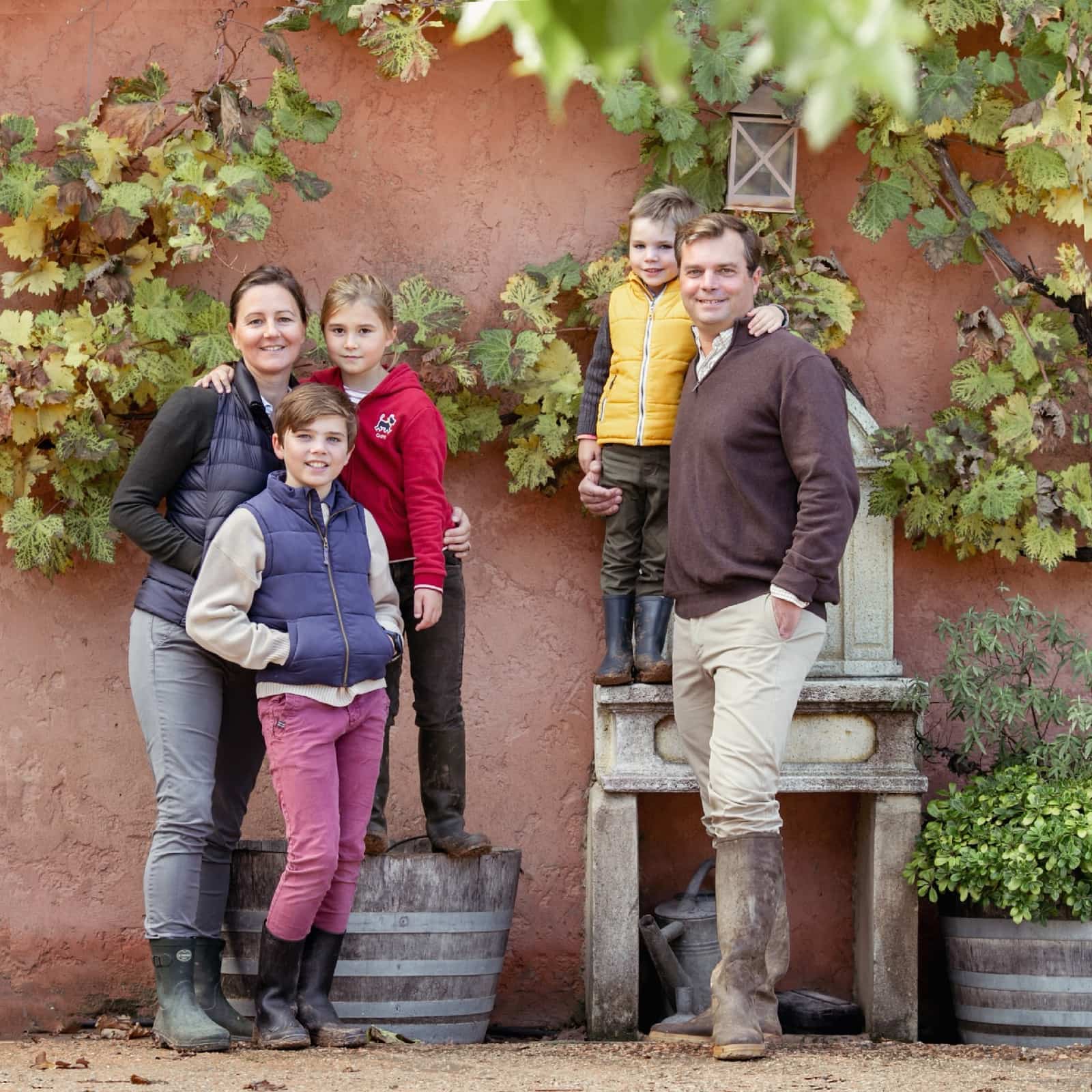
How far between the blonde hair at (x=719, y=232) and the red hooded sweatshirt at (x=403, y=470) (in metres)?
0.78

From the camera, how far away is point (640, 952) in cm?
451

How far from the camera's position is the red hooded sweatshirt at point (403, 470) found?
380 cm

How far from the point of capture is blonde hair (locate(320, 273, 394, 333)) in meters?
3.84

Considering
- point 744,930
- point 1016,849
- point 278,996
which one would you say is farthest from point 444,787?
point 1016,849

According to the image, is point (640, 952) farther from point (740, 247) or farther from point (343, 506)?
point (740, 247)

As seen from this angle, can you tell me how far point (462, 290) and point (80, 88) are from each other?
133 centimetres

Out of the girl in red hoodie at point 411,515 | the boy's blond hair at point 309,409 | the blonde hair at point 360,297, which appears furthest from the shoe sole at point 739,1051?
the blonde hair at point 360,297

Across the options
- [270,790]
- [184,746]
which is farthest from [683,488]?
[270,790]

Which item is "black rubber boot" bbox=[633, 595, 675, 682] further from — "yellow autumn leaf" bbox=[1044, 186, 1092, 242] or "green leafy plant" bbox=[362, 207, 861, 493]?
"yellow autumn leaf" bbox=[1044, 186, 1092, 242]

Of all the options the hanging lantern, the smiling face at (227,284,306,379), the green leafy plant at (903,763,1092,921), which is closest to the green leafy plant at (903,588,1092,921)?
the green leafy plant at (903,763,1092,921)

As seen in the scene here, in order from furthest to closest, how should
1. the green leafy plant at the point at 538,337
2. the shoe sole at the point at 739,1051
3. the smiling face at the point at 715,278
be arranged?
the green leafy plant at the point at 538,337
the smiling face at the point at 715,278
the shoe sole at the point at 739,1051

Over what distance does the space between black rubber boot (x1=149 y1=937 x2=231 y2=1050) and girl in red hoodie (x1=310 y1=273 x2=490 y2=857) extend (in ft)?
1.91

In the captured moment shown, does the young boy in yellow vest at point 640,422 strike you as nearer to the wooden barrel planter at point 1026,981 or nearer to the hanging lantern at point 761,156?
the hanging lantern at point 761,156

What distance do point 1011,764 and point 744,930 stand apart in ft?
4.07
